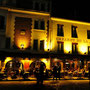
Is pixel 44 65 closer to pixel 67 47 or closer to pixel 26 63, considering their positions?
pixel 26 63

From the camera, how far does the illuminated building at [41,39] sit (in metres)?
19.9

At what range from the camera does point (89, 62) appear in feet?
77.3

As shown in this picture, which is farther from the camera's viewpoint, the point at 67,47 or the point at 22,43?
the point at 67,47

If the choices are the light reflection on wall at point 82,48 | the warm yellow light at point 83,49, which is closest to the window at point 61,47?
the light reflection on wall at point 82,48

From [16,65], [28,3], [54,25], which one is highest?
[28,3]

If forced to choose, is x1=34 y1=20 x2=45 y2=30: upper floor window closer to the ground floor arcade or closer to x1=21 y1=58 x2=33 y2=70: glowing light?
the ground floor arcade

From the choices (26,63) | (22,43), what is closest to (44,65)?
(26,63)

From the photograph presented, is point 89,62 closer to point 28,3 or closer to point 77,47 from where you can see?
point 77,47

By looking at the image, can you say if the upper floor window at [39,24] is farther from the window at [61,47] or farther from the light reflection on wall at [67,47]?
the light reflection on wall at [67,47]

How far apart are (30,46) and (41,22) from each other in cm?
423

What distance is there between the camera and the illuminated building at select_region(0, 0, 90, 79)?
19922mm

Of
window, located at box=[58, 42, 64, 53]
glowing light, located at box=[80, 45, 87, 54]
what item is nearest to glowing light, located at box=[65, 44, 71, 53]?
window, located at box=[58, 42, 64, 53]

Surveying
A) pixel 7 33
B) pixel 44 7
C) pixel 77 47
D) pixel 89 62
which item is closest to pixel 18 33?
pixel 7 33

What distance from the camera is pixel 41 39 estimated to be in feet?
70.6
